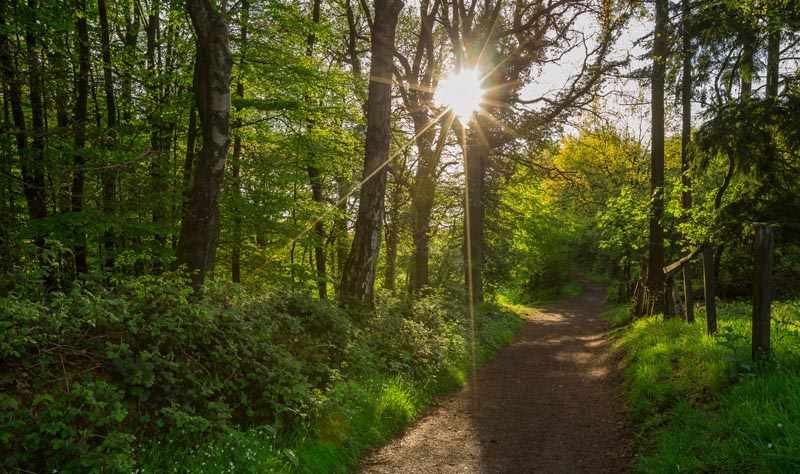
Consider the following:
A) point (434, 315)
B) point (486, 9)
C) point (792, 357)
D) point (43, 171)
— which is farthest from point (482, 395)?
point (486, 9)

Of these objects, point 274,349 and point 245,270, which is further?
point 245,270

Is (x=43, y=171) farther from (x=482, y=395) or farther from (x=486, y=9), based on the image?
(x=486, y=9)

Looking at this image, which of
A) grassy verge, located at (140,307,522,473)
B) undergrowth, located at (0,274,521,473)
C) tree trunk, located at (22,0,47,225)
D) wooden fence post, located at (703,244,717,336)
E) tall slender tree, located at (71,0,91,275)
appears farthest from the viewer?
tall slender tree, located at (71,0,91,275)

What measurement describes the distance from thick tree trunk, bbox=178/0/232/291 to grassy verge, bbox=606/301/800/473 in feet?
20.8

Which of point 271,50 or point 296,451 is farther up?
point 271,50

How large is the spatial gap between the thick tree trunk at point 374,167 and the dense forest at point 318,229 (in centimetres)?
5

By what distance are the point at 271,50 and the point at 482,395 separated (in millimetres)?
9188

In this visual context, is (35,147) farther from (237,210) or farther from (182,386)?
(182,386)

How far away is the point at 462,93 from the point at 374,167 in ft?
29.4

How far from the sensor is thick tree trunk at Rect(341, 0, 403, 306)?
1001 cm

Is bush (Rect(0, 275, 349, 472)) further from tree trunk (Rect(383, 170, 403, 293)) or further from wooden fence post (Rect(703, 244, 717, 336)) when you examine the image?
tree trunk (Rect(383, 170, 403, 293))

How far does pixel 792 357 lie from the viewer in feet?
17.7

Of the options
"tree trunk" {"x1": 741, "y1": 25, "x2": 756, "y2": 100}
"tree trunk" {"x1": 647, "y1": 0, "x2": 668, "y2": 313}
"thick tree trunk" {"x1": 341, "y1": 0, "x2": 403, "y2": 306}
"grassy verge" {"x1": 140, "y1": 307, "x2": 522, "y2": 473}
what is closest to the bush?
"grassy verge" {"x1": 140, "y1": 307, "x2": 522, "y2": 473}

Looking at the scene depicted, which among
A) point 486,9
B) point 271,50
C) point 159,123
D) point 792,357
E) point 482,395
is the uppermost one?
point 486,9
